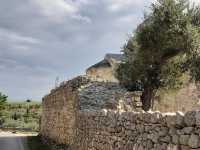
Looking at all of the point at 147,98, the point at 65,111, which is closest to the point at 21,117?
the point at 65,111

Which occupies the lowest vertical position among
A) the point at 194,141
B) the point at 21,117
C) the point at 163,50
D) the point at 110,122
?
the point at 194,141

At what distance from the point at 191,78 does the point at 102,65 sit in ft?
61.9

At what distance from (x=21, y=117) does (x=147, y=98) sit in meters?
48.9

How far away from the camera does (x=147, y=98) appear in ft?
65.1

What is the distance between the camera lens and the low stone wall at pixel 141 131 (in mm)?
7438

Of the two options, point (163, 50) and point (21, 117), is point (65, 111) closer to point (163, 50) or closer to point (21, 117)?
point (163, 50)

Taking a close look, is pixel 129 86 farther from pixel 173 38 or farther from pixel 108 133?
pixel 108 133

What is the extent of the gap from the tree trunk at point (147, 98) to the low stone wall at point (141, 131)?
14.1 feet

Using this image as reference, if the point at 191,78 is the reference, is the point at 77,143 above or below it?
below

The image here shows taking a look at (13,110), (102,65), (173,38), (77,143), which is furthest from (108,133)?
(13,110)

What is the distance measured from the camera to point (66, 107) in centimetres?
2198

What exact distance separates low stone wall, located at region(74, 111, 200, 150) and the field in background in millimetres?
37205

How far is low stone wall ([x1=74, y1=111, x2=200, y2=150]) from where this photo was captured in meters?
7.44

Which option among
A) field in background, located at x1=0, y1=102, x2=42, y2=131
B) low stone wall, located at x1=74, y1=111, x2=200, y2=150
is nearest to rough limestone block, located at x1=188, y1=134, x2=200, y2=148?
low stone wall, located at x1=74, y1=111, x2=200, y2=150
